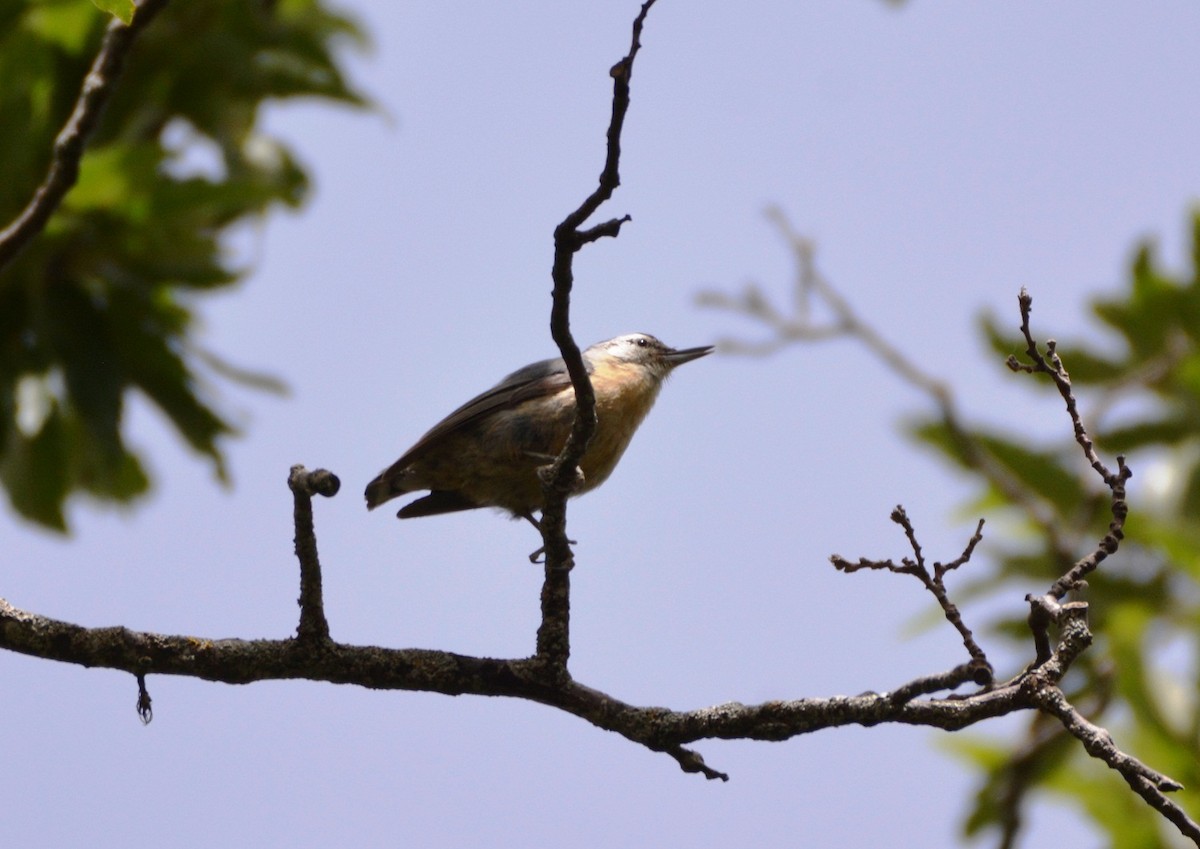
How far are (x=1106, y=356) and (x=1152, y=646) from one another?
6.32 feet

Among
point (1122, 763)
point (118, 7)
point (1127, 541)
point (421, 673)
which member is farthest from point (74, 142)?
point (1127, 541)

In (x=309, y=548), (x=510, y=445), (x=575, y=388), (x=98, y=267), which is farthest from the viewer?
(x=98, y=267)

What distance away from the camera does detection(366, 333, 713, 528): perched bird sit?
5.32 m

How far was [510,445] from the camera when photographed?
17.4 feet

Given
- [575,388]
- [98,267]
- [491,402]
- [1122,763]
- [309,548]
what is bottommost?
[1122,763]

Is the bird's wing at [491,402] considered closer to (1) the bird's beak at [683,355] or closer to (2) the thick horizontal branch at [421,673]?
(1) the bird's beak at [683,355]

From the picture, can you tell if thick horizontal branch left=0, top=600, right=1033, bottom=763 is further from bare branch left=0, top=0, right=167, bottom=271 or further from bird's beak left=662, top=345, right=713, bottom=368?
bird's beak left=662, top=345, right=713, bottom=368

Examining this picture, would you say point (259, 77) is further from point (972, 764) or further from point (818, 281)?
point (972, 764)

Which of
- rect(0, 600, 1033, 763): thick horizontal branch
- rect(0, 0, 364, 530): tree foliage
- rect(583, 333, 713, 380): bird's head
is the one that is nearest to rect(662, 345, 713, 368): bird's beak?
rect(583, 333, 713, 380): bird's head

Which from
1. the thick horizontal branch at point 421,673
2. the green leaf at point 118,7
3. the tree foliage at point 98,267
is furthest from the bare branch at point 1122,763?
Result: the tree foliage at point 98,267

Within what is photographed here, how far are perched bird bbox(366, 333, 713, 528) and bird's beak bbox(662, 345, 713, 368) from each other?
0.71 meters

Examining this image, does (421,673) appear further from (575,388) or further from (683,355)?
(683,355)

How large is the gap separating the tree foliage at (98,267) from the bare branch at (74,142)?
201cm

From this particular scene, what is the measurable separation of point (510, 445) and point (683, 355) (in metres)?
1.75
